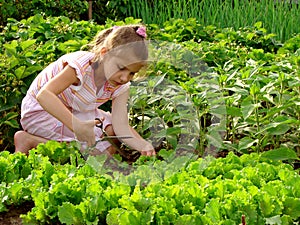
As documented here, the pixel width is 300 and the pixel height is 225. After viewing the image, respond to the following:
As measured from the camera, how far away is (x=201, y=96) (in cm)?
356

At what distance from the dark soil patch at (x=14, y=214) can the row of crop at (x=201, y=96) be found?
0.90m

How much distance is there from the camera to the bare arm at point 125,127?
3789mm

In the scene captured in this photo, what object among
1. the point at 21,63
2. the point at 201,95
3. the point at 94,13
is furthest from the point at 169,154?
the point at 94,13

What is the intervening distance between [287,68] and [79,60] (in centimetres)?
126

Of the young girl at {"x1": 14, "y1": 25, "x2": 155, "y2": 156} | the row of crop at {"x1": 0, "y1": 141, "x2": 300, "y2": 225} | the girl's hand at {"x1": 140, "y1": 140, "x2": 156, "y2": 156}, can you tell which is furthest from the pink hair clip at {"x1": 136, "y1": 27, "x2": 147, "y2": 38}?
the row of crop at {"x1": 0, "y1": 141, "x2": 300, "y2": 225}

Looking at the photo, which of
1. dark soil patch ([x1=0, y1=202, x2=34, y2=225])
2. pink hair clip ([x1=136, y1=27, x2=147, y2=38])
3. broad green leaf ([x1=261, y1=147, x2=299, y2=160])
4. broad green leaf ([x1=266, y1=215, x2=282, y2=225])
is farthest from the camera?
pink hair clip ([x1=136, y1=27, x2=147, y2=38])

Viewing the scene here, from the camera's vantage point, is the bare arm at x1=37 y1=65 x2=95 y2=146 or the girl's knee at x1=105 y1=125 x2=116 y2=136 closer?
the bare arm at x1=37 y1=65 x2=95 y2=146

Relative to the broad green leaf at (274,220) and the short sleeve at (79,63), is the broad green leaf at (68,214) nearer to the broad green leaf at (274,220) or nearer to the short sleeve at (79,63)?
the broad green leaf at (274,220)

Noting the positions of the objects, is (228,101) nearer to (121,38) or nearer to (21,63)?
(121,38)

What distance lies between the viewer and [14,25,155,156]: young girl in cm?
361

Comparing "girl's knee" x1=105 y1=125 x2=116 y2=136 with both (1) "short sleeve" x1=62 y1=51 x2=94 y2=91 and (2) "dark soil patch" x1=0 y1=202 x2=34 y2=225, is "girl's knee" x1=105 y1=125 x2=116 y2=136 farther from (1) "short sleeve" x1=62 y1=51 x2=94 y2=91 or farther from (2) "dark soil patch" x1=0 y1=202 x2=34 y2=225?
(2) "dark soil patch" x1=0 y1=202 x2=34 y2=225

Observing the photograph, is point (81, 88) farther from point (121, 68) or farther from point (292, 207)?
point (292, 207)

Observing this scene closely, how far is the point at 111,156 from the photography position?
145 inches

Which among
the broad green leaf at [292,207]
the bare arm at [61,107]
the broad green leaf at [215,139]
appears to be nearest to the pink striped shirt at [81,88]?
the bare arm at [61,107]
